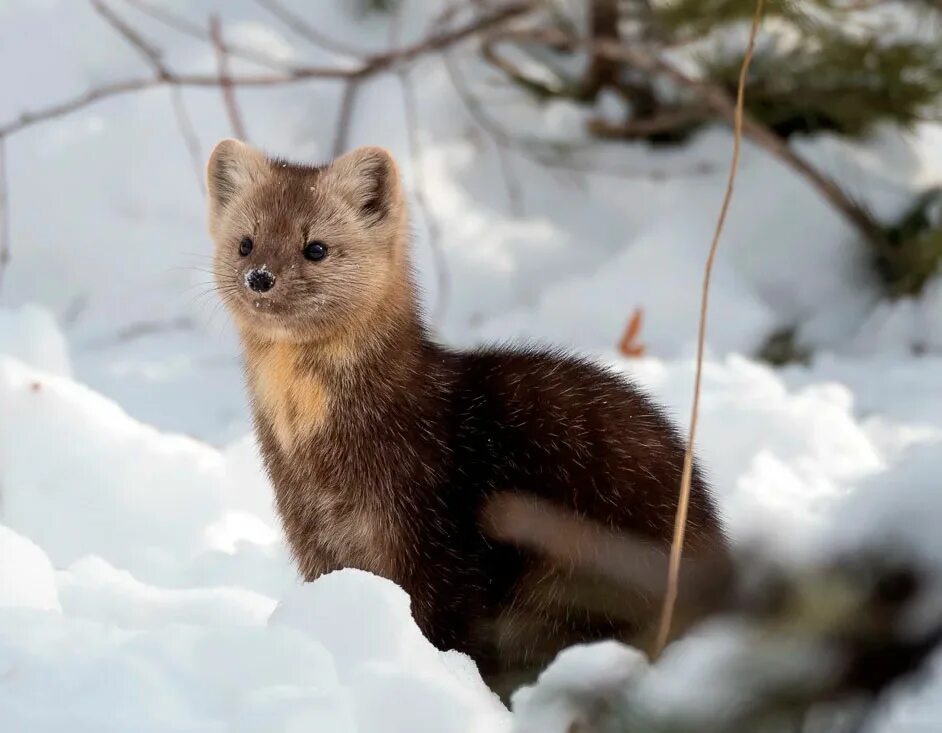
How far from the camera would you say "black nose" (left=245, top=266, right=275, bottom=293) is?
2910 mm

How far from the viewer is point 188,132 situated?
18.8ft

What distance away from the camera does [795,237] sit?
5.65 metres

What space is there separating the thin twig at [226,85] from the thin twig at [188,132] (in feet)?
0.56

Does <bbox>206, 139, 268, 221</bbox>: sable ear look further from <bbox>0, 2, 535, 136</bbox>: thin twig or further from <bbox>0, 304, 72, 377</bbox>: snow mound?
<bbox>0, 2, 535, 136</bbox>: thin twig

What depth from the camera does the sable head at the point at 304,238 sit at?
294 centimetres

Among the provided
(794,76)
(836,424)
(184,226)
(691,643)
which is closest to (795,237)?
(794,76)

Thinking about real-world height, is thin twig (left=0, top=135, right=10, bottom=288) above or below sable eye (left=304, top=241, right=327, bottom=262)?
below

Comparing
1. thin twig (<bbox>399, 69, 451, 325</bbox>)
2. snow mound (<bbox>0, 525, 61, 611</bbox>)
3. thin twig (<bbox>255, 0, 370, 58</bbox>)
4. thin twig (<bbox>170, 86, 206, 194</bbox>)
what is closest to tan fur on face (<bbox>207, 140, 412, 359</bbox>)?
snow mound (<bbox>0, 525, 61, 611</bbox>)

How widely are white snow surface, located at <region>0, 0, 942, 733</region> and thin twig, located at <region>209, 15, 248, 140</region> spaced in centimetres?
13

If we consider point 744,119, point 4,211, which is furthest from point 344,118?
point 744,119

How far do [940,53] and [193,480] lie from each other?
3.14 m

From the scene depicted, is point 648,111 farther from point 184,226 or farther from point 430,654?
point 430,654

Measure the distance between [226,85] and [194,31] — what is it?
980mm

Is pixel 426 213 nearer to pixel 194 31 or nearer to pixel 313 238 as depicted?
pixel 194 31
